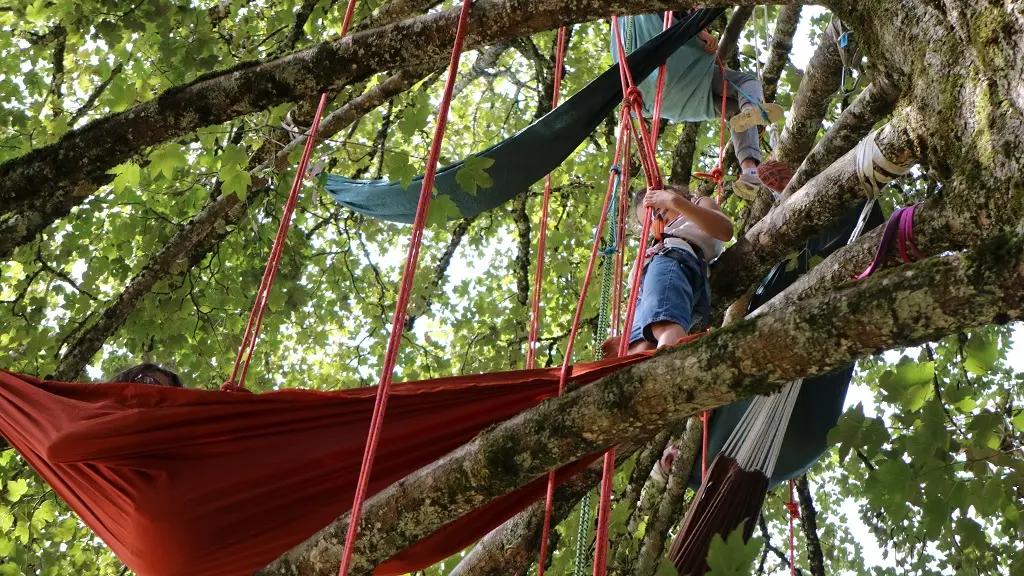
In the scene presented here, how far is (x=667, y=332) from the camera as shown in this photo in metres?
2.40

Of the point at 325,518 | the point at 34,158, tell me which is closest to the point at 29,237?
the point at 34,158

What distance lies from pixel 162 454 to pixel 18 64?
223 centimetres

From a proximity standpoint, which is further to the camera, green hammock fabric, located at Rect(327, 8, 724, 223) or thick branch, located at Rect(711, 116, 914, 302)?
green hammock fabric, located at Rect(327, 8, 724, 223)

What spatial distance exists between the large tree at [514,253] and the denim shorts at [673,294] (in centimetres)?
8

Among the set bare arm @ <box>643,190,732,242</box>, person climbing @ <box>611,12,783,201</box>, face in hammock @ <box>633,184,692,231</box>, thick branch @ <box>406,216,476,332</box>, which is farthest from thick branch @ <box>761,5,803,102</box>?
thick branch @ <box>406,216,476,332</box>

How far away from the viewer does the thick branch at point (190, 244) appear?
2865 mm

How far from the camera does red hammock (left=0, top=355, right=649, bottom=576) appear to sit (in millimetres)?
1721

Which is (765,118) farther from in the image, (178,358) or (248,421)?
(178,358)

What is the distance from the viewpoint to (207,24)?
300 cm

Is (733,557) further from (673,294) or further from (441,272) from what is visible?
(441,272)

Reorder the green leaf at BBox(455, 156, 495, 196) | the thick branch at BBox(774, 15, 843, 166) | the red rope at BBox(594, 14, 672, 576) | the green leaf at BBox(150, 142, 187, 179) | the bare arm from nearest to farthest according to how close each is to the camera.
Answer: the red rope at BBox(594, 14, 672, 576) → the green leaf at BBox(455, 156, 495, 196) → the green leaf at BBox(150, 142, 187, 179) → the bare arm → the thick branch at BBox(774, 15, 843, 166)

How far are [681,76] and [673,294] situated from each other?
A: 109cm

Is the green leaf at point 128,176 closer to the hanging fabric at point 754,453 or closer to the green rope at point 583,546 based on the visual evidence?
the green rope at point 583,546

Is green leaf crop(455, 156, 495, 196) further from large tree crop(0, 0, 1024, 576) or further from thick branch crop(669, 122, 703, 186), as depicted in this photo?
thick branch crop(669, 122, 703, 186)
